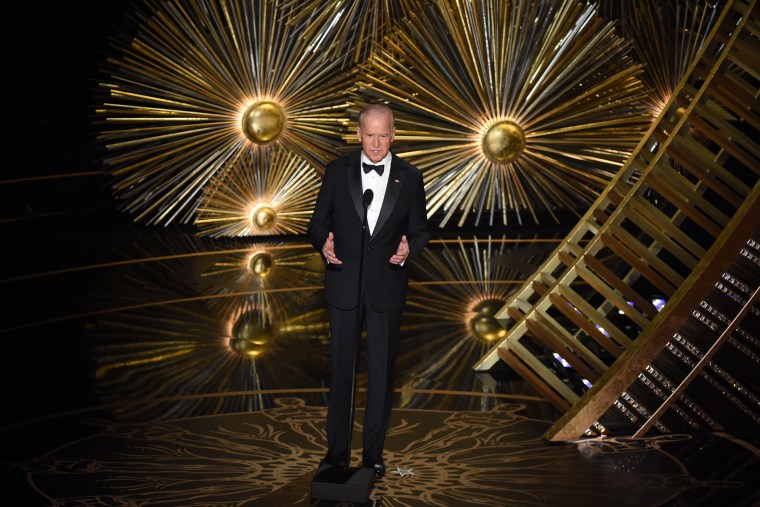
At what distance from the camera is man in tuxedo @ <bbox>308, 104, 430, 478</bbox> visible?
302 centimetres

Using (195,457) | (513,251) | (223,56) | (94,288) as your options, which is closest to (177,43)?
(223,56)

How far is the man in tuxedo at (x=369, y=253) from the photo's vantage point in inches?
119

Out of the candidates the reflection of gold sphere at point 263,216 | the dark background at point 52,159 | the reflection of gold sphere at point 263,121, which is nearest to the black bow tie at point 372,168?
the dark background at point 52,159

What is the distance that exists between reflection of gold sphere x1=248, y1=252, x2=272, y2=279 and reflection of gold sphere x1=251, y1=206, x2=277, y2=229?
0.47 meters

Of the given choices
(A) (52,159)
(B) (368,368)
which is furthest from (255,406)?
(A) (52,159)

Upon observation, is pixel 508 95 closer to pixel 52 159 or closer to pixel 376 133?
pixel 52 159

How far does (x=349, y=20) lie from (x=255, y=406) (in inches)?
153

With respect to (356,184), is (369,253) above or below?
below

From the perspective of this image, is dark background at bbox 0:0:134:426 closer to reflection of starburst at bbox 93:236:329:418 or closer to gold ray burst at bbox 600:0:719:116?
reflection of starburst at bbox 93:236:329:418

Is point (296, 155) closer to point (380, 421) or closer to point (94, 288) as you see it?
point (94, 288)

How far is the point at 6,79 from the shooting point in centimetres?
945

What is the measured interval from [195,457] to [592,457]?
4.37 ft

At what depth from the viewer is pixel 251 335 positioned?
17.0ft

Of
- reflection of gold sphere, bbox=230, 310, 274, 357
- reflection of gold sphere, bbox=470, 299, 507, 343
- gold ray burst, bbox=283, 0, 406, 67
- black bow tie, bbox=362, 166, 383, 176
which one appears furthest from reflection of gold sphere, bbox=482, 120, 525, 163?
black bow tie, bbox=362, 166, 383, 176
